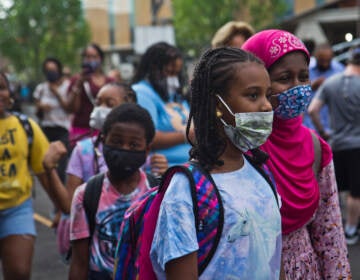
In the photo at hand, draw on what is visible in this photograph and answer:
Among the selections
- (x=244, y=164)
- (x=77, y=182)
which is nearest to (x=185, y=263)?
(x=244, y=164)

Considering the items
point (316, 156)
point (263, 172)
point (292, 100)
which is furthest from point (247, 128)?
point (316, 156)

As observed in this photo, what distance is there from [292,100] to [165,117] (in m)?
1.87

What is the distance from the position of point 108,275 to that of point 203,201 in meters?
1.28

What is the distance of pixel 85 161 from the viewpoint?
3.92 m

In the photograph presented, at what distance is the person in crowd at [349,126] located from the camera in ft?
23.1

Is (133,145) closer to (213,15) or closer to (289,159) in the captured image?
(289,159)

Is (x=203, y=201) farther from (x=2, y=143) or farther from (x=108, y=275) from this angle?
(x=2, y=143)

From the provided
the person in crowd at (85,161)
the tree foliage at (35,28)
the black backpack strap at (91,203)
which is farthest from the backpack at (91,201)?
the tree foliage at (35,28)

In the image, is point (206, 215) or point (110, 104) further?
point (110, 104)

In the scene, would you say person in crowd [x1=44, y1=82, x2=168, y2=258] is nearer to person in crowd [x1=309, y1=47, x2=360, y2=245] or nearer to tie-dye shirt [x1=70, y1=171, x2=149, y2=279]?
tie-dye shirt [x1=70, y1=171, x2=149, y2=279]

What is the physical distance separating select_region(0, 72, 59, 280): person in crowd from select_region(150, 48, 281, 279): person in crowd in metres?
2.25

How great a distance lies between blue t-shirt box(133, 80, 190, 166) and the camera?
14.5ft

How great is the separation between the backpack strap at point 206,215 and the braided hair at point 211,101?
0.30ft

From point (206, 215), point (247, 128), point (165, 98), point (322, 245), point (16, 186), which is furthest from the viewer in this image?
point (165, 98)
